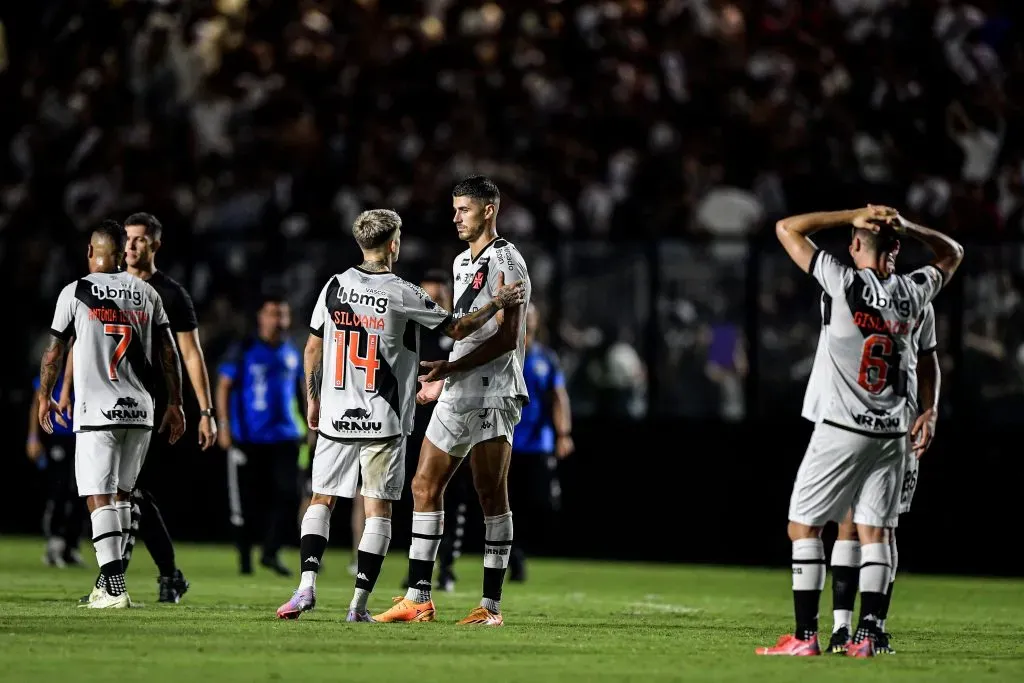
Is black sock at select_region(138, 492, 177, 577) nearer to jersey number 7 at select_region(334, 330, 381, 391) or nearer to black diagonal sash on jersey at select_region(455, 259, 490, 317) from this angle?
jersey number 7 at select_region(334, 330, 381, 391)

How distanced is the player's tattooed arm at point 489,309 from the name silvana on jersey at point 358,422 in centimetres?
62

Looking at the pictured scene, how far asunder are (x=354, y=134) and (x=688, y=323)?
258 inches

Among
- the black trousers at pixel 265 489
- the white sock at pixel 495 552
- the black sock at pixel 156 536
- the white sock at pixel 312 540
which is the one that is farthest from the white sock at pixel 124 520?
the black trousers at pixel 265 489

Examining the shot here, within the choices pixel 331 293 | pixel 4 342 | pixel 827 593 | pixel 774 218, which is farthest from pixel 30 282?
pixel 331 293

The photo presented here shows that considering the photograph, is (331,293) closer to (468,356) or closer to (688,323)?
(468,356)

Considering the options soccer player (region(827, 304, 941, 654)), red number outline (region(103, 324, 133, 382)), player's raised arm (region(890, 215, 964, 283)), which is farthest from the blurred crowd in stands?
player's raised arm (region(890, 215, 964, 283))

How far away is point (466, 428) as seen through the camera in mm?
10578

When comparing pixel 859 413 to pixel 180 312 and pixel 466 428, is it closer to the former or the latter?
pixel 466 428

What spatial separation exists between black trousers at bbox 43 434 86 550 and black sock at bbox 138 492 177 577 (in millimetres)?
4715

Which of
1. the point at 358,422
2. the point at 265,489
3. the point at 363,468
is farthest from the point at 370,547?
the point at 265,489

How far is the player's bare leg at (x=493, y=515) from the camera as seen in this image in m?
10.6

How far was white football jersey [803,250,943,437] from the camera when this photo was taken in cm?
945

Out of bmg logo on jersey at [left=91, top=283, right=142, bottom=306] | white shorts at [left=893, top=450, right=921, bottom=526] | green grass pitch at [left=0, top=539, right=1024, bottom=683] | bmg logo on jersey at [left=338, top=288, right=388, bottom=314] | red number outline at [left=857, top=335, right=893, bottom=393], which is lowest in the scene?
green grass pitch at [left=0, top=539, right=1024, bottom=683]

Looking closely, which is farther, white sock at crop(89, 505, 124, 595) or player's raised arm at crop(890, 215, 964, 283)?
white sock at crop(89, 505, 124, 595)
